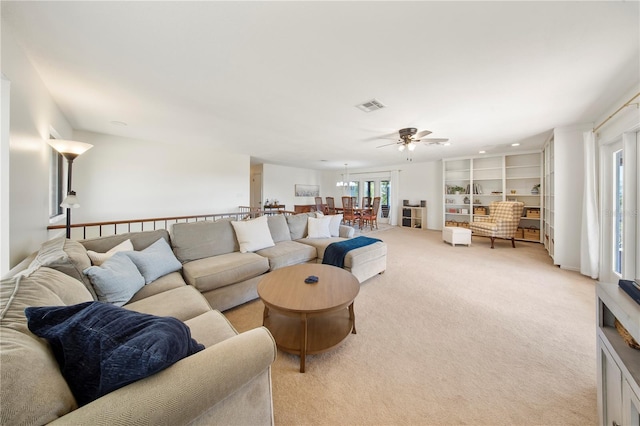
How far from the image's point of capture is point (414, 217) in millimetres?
7672

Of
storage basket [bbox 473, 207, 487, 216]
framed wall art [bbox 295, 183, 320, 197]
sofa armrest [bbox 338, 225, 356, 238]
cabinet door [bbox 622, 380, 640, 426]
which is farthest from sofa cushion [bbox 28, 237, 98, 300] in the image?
storage basket [bbox 473, 207, 487, 216]

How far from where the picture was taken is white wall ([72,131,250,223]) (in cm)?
406

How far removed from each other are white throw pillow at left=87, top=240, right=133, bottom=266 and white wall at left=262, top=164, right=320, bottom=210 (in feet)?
19.5

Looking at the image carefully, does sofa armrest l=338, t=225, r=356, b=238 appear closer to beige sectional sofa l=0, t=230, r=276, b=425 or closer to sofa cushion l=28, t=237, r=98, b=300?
beige sectional sofa l=0, t=230, r=276, b=425

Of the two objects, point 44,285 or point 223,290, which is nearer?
point 44,285

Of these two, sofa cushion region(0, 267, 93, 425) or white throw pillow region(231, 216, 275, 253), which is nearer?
sofa cushion region(0, 267, 93, 425)

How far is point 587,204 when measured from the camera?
3096 mm

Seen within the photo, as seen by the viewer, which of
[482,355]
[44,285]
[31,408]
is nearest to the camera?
[31,408]

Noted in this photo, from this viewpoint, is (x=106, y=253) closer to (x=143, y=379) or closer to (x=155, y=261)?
(x=155, y=261)

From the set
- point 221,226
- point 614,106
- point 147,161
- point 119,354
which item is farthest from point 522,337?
point 147,161

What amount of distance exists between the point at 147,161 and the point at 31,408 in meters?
5.24

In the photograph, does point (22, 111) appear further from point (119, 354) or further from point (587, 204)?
point (587, 204)

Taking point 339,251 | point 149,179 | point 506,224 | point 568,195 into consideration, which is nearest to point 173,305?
point 339,251

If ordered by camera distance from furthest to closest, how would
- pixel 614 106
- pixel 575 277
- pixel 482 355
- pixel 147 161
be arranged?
pixel 147 161, pixel 575 277, pixel 614 106, pixel 482 355
